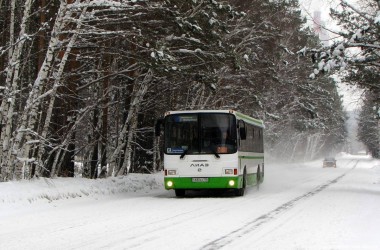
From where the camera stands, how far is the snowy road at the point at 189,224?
28.6 feet

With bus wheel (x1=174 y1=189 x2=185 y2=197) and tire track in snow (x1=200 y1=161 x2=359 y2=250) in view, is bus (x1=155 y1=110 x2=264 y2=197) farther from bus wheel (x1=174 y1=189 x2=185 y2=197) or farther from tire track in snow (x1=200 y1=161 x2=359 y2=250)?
tire track in snow (x1=200 y1=161 x2=359 y2=250)

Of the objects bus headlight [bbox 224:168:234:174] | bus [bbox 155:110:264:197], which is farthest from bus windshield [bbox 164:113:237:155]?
bus headlight [bbox 224:168:234:174]

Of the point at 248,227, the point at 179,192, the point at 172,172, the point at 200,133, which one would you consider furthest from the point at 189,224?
the point at 179,192

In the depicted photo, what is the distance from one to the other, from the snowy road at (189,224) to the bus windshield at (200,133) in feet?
8.23

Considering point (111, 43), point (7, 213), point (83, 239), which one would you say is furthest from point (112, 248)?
point (111, 43)

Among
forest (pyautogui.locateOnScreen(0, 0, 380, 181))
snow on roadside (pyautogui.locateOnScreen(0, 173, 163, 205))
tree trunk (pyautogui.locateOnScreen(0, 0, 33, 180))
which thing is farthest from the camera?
forest (pyautogui.locateOnScreen(0, 0, 380, 181))

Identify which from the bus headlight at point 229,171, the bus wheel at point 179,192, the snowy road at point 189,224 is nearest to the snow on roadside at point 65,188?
the snowy road at point 189,224

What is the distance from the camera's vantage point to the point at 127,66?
76.4ft

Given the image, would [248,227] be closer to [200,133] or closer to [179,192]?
[200,133]

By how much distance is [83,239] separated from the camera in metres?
9.12

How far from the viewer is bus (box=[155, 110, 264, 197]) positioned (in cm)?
1820

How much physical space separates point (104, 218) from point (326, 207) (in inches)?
240

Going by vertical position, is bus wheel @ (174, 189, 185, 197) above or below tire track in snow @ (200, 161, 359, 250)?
above

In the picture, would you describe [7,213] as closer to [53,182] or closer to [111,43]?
[53,182]
